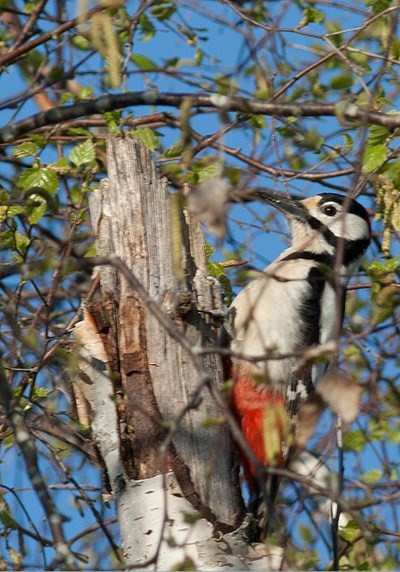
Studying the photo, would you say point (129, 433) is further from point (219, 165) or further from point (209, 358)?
point (219, 165)

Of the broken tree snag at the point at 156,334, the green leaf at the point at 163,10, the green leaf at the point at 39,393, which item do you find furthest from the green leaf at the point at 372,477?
the green leaf at the point at 163,10

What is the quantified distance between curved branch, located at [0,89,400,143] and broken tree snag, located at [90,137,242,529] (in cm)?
15

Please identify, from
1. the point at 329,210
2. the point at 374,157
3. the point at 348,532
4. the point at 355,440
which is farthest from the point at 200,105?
the point at 355,440

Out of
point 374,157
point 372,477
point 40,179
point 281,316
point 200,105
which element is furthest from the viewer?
point 372,477

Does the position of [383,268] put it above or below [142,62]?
below

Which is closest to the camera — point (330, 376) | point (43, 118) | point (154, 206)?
point (330, 376)

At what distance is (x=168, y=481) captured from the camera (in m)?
2.94

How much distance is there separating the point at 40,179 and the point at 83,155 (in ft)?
1.11

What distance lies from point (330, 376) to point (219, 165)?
0.51m

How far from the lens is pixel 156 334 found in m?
3.11

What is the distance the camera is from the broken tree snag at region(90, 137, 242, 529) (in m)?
3.02

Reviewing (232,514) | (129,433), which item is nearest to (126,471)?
(129,433)

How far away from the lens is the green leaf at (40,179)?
11.3 ft

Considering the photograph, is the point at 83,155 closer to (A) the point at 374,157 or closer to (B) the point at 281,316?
(B) the point at 281,316
